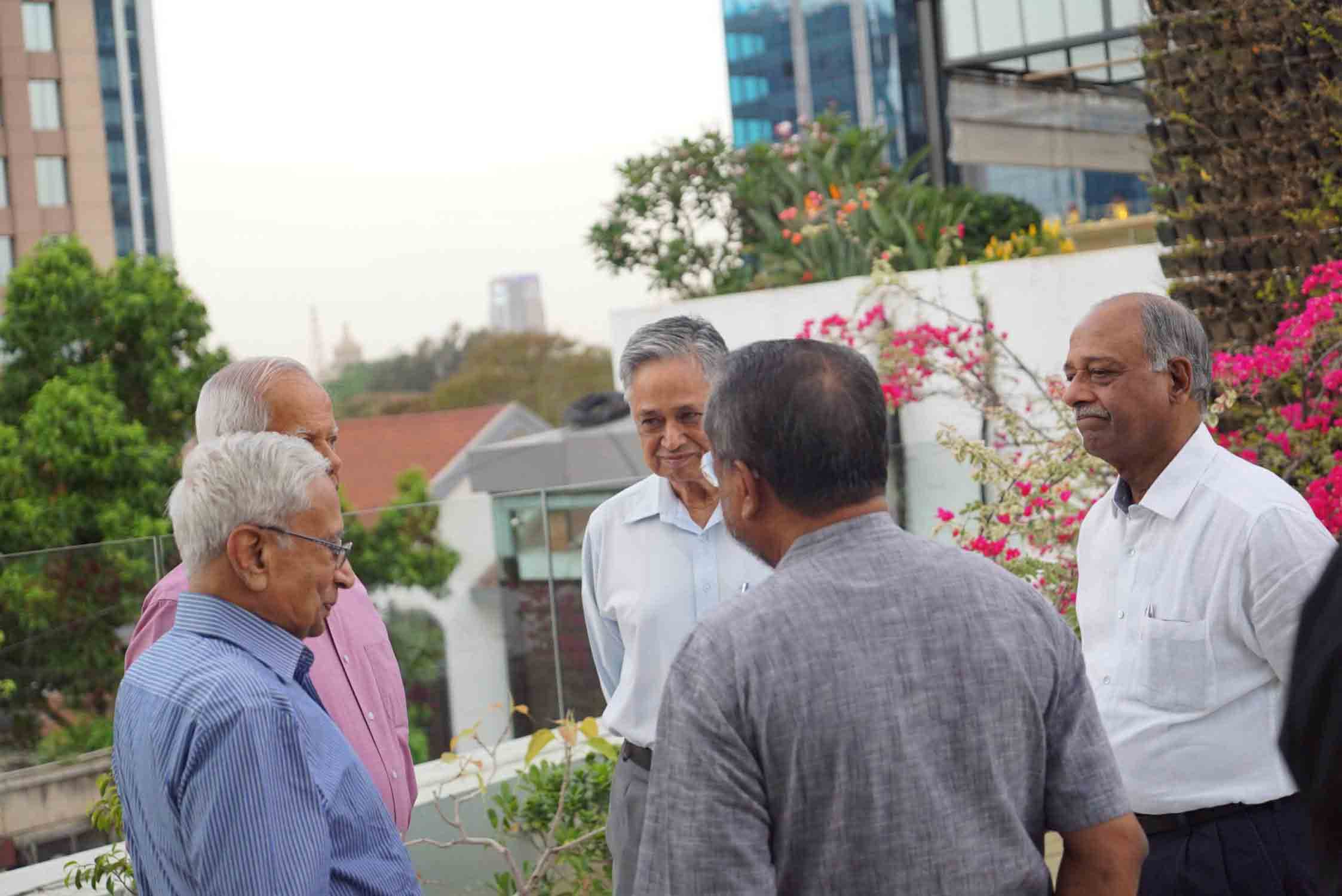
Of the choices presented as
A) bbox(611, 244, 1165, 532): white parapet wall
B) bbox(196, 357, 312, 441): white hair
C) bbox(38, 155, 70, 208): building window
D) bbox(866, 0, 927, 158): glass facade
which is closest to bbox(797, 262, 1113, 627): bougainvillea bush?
bbox(611, 244, 1165, 532): white parapet wall

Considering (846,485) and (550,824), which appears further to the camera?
(550,824)

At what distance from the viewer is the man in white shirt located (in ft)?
7.42

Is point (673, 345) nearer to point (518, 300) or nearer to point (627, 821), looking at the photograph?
point (627, 821)

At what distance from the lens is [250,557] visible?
1.86 metres

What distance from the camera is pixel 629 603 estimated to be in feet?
9.30

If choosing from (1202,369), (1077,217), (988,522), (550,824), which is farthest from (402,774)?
(1077,217)

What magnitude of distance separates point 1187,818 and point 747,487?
1.16 metres

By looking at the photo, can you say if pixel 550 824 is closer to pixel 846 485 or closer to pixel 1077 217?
pixel 846 485

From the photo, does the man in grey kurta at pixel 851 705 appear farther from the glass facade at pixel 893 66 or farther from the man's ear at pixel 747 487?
the glass facade at pixel 893 66

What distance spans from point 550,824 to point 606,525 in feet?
6.73

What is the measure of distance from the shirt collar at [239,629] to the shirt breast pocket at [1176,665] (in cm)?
138

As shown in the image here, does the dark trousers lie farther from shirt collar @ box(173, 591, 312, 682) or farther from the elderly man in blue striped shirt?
shirt collar @ box(173, 591, 312, 682)

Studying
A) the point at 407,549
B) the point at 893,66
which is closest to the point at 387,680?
the point at 407,549

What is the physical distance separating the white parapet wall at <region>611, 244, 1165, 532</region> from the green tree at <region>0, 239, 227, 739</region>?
41.5 feet
